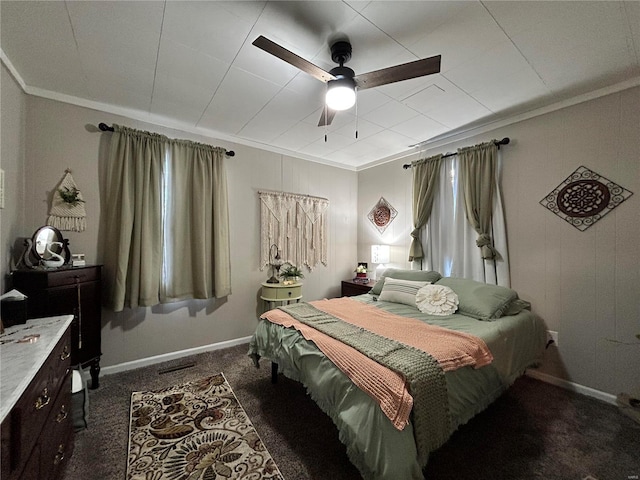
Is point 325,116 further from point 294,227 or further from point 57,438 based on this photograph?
point 57,438

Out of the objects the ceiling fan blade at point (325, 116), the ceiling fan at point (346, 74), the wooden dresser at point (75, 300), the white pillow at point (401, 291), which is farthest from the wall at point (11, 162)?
the white pillow at point (401, 291)

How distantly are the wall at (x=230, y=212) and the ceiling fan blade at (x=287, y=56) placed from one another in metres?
2.07

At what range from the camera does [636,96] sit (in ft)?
6.88

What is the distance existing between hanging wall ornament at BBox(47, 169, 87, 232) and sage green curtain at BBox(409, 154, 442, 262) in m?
3.75

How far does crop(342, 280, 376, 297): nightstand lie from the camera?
3825 mm

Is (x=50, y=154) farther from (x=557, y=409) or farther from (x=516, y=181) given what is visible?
(x=557, y=409)

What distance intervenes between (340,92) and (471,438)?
2.55 meters

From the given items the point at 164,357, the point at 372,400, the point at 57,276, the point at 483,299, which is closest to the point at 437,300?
the point at 483,299

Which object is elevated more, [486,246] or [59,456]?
[486,246]

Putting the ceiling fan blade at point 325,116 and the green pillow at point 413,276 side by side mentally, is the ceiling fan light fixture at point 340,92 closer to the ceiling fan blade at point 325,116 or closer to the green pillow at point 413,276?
the ceiling fan blade at point 325,116

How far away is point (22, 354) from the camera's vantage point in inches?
45.8

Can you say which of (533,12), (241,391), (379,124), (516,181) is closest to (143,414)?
(241,391)

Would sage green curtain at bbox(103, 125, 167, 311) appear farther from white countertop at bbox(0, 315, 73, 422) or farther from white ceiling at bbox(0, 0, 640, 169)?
white countertop at bbox(0, 315, 73, 422)

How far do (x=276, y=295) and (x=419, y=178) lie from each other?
98.6 inches
